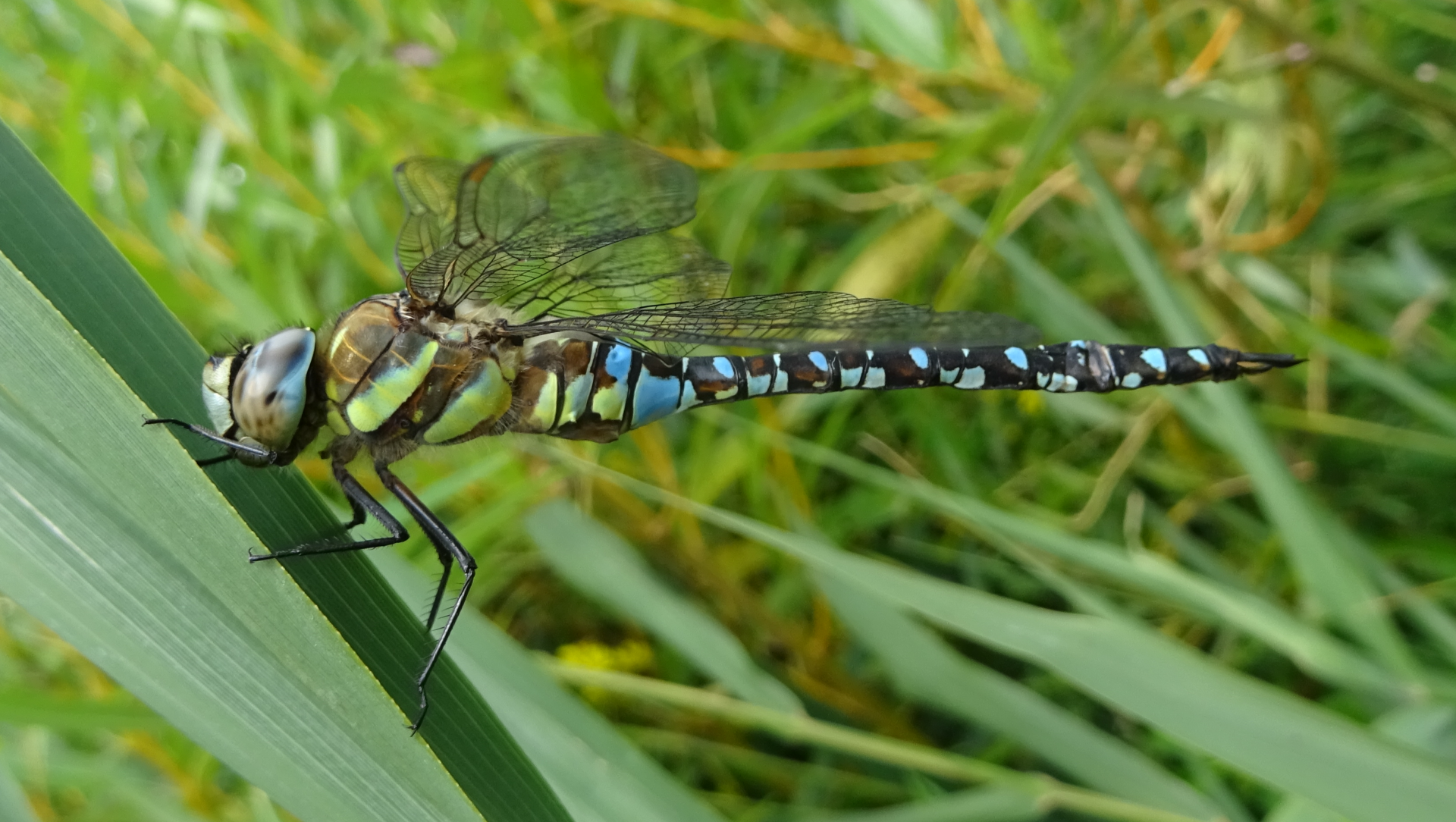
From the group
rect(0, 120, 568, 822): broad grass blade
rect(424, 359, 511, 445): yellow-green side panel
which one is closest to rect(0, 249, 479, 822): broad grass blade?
rect(0, 120, 568, 822): broad grass blade

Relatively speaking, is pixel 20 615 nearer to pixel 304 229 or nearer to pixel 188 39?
pixel 304 229

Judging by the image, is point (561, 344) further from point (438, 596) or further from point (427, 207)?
point (438, 596)

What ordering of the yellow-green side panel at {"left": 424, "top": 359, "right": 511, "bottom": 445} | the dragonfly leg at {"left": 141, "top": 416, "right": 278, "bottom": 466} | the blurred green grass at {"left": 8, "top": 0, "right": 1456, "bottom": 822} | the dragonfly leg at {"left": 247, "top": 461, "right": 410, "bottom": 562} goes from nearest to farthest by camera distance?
1. the dragonfly leg at {"left": 141, "top": 416, "right": 278, "bottom": 466}
2. the dragonfly leg at {"left": 247, "top": 461, "right": 410, "bottom": 562}
3. the yellow-green side panel at {"left": 424, "top": 359, "right": 511, "bottom": 445}
4. the blurred green grass at {"left": 8, "top": 0, "right": 1456, "bottom": 822}

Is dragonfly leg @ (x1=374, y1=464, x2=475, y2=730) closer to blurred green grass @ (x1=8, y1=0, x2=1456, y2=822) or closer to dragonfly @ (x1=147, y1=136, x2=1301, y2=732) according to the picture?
dragonfly @ (x1=147, y1=136, x2=1301, y2=732)

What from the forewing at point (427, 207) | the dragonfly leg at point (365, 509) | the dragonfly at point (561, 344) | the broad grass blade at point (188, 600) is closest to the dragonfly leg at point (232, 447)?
the dragonfly at point (561, 344)

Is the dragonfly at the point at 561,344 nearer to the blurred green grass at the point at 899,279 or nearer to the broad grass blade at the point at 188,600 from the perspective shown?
the blurred green grass at the point at 899,279
